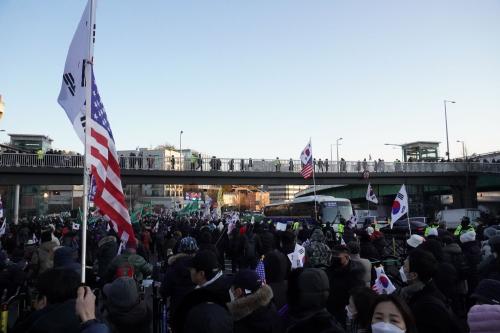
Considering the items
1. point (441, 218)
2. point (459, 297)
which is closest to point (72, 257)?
point (459, 297)

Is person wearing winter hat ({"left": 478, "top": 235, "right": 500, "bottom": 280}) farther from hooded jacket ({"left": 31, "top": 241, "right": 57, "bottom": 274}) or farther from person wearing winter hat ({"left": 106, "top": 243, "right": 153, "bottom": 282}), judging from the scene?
hooded jacket ({"left": 31, "top": 241, "right": 57, "bottom": 274})

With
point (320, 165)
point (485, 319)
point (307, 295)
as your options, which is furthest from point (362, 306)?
point (320, 165)

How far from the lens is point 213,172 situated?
37.1 metres

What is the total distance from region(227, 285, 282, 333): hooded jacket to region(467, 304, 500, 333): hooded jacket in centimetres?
180

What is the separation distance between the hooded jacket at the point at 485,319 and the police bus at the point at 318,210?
29.9m

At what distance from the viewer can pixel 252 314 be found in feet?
13.6

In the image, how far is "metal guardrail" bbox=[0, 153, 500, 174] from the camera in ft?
102

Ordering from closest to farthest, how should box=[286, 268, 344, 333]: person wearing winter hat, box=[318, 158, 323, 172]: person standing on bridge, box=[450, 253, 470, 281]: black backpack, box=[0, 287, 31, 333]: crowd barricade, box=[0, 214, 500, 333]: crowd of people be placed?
box=[0, 214, 500, 333]: crowd of people
box=[286, 268, 344, 333]: person wearing winter hat
box=[0, 287, 31, 333]: crowd barricade
box=[450, 253, 470, 281]: black backpack
box=[318, 158, 323, 172]: person standing on bridge

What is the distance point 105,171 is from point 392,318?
488 cm

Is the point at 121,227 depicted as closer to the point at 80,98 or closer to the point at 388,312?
the point at 80,98

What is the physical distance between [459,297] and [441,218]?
27986 millimetres

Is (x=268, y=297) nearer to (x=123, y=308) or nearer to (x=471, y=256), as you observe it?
(x=123, y=308)

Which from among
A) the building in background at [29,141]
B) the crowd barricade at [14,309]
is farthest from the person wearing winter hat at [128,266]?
the building in background at [29,141]

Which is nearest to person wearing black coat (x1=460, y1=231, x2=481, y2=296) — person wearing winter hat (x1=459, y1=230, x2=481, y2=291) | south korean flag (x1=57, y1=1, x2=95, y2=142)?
person wearing winter hat (x1=459, y1=230, x2=481, y2=291)
